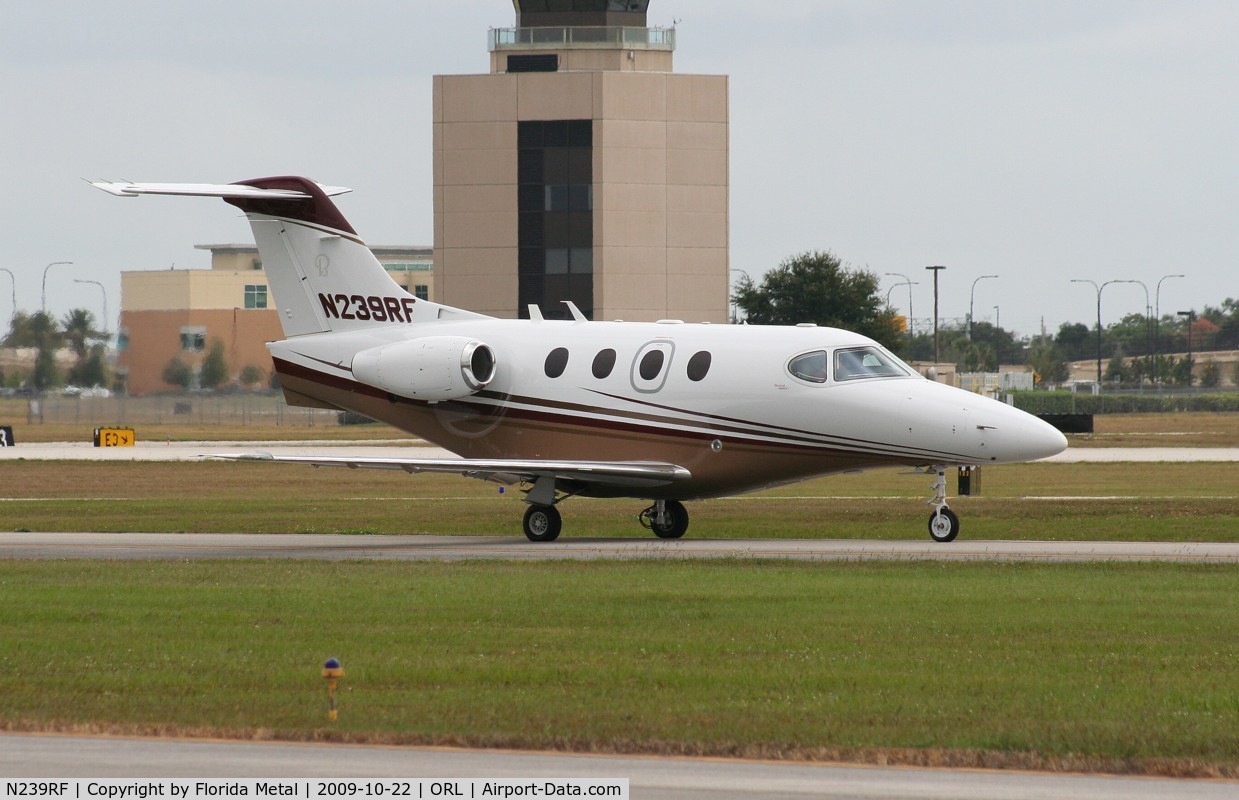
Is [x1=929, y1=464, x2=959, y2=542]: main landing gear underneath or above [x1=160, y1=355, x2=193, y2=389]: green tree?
underneath

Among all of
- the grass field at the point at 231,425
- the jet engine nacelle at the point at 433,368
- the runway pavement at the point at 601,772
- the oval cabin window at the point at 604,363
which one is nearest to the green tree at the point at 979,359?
the grass field at the point at 231,425

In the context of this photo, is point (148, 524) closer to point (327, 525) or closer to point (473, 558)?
point (327, 525)

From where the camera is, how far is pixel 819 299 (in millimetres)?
111688

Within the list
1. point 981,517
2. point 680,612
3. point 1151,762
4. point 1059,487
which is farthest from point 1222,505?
point 1151,762

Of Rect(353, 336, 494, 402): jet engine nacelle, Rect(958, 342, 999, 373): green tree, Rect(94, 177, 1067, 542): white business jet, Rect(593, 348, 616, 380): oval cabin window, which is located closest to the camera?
Rect(94, 177, 1067, 542): white business jet

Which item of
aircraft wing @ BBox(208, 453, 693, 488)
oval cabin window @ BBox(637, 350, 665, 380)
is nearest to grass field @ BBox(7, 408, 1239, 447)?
oval cabin window @ BBox(637, 350, 665, 380)

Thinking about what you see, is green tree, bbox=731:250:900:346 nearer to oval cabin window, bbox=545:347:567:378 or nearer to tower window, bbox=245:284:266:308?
tower window, bbox=245:284:266:308

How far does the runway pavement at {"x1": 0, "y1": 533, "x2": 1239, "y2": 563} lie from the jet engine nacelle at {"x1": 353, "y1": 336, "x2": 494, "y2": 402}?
2560mm

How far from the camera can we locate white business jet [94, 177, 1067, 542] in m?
26.2

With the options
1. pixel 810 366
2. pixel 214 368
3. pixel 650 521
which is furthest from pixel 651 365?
pixel 214 368

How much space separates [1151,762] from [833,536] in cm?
1861

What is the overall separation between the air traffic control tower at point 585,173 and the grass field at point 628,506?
4741 centimetres

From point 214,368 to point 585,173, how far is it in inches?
1134

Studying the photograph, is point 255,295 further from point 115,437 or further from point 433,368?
point 433,368
